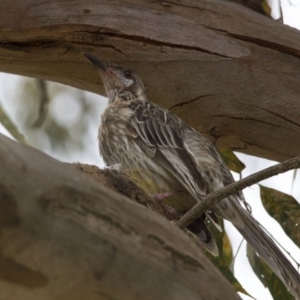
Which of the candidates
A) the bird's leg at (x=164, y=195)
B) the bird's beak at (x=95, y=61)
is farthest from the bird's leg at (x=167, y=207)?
the bird's beak at (x=95, y=61)

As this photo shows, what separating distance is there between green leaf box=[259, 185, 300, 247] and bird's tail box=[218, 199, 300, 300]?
0.18 m

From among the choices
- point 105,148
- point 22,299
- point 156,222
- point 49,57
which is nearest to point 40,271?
point 22,299

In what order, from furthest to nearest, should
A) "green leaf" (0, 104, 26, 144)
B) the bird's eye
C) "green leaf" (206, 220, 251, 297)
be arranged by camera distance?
the bird's eye
"green leaf" (0, 104, 26, 144)
"green leaf" (206, 220, 251, 297)

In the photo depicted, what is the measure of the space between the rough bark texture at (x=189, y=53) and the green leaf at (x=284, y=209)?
0.21 meters

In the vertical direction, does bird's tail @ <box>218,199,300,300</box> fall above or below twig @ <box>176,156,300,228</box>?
above

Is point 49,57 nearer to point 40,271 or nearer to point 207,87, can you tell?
point 207,87

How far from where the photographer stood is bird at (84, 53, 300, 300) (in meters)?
3.99

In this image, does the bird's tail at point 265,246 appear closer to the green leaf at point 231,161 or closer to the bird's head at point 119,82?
the green leaf at point 231,161

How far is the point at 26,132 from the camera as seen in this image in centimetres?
518

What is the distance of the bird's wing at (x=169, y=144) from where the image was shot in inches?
161

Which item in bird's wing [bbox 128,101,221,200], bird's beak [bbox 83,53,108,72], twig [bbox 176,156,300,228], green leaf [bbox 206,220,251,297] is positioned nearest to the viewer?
twig [bbox 176,156,300,228]

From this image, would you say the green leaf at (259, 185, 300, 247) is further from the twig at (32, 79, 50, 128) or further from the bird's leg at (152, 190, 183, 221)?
the twig at (32, 79, 50, 128)

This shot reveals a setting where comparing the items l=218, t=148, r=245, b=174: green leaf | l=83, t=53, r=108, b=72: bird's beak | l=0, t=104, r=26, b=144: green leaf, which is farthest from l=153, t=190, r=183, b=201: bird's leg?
l=0, t=104, r=26, b=144: green leaf

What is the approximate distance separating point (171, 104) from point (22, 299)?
2661mm
